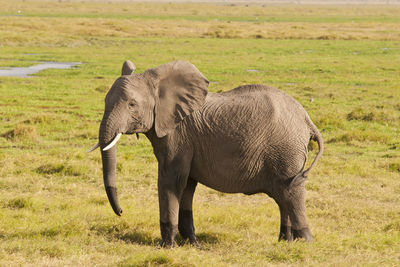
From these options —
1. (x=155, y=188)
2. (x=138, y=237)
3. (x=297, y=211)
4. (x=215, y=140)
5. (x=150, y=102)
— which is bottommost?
(x=155, y=188)

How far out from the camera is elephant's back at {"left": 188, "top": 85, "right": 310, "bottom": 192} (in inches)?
278

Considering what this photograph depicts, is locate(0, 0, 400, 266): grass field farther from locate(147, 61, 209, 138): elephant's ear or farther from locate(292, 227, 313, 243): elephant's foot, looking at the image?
locate(147, 61, 209, 138): elephant's ear

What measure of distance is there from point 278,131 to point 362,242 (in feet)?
6.38

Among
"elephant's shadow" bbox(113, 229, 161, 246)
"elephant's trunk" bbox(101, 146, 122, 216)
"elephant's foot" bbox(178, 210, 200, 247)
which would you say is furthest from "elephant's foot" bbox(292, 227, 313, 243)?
"elephant's trunk" bbox(101, 146, 122, 216)

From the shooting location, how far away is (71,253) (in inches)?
274

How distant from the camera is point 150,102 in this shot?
23.0 ft

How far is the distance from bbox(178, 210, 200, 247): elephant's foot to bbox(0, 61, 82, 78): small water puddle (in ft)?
74.6

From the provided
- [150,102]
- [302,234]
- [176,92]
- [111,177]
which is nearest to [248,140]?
[176,92]

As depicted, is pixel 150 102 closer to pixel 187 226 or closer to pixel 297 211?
pixel 187 226

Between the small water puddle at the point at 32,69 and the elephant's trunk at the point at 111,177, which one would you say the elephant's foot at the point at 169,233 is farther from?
the small water puddle at the point at 32,69

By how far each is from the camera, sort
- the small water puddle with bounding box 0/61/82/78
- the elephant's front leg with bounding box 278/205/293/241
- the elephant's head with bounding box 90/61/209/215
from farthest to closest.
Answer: the small water puddle with bounding box 0/61/82/78 < the elephant's front leg with bounding box 278/205/293/241 < the elephant's head with bounding box 90/61/209/215

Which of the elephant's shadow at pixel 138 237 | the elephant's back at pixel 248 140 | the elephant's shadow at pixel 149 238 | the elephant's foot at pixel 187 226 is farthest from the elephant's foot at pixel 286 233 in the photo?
the elephant's shadow at pixel 138 237

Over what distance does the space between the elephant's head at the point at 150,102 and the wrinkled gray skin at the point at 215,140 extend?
0.04 feet

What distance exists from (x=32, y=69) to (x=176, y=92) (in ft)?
85.6
